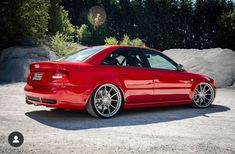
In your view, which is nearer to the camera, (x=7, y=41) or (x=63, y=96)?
(x=63, y=96)

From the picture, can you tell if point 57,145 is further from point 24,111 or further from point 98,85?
point 24,111

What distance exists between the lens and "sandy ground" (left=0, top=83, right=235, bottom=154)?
497 centimetres

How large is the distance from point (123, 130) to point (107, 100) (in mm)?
1159

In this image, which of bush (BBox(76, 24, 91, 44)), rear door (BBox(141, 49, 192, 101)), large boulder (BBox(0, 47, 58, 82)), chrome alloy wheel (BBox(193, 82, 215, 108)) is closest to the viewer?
rear door (BBox(141, 49, 192, 101))

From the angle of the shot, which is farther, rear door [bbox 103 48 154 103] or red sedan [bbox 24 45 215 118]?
rear door [bbox 103 48 154 103]

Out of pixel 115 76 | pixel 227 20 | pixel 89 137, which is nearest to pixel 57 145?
pixel 89 137

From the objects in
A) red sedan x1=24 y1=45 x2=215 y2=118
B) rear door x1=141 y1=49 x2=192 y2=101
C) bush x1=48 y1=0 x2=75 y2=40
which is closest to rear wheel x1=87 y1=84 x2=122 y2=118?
red sedan x1=24 y1=45 x2=215 y2=118

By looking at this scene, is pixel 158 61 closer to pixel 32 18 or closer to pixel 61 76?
pixel 61 76

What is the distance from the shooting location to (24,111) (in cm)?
768

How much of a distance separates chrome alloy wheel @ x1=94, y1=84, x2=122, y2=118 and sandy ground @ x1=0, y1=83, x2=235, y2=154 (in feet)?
0.60

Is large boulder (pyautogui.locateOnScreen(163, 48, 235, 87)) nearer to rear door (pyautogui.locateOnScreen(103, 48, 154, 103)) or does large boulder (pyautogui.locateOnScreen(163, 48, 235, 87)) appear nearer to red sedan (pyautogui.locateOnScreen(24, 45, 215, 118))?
red sedan (pyautogui.locateOnScreen(24, 45, 215, 118))

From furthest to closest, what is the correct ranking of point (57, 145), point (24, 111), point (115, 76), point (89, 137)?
point (24, 111) → point (115, 76) → point (89, 137) → point (57, 145)

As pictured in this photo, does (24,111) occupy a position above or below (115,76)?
below

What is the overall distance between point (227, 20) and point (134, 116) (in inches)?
1040
